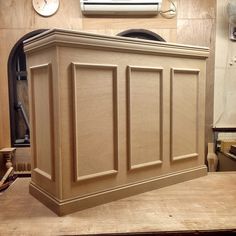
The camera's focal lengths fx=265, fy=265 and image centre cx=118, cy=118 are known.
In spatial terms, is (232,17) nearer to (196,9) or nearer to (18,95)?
(196,9)

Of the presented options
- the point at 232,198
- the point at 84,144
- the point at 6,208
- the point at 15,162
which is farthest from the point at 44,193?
the point at 15,162

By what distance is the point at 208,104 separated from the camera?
2699 mm

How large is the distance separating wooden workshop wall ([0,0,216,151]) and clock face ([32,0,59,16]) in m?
0.04

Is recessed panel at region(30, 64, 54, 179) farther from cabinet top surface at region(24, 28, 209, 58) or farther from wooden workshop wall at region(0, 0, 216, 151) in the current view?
wooden workshop wall at region(0, 0, 216, 151)

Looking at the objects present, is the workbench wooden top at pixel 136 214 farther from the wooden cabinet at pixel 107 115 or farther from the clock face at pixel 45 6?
the clock face at pixel 45 6

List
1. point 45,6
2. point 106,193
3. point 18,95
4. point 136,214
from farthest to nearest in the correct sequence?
point 18,95 < point 45,6 < point 106,193 < point 136,214

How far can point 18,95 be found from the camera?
2.69m

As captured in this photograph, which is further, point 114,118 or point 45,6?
point 45,6

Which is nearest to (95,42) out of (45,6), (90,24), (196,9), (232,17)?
(90,24)

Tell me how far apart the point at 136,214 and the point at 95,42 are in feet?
2.08

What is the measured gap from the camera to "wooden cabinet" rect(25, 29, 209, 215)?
37.1 inches

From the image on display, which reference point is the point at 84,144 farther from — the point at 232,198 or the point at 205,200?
the point at 232,198

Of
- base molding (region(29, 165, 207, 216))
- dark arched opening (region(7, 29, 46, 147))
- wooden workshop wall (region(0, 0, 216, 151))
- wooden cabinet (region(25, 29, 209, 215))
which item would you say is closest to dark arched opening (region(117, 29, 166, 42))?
wooden workshop wall (region(0, 0, 216, 151))

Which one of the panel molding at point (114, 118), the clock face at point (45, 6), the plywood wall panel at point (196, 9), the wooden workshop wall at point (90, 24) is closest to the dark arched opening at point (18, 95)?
the wooden workshop wall at point (90, 24)
